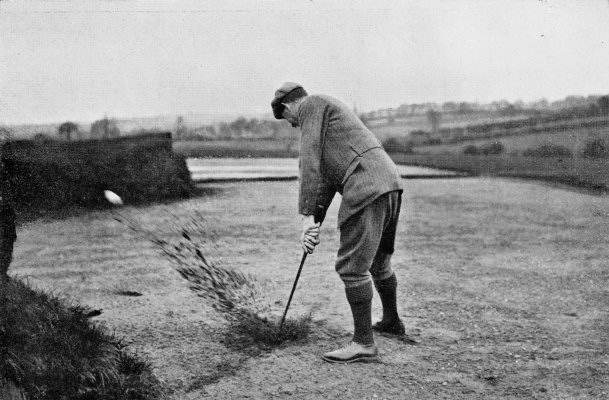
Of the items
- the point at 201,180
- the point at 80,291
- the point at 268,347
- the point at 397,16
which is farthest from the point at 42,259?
the point at 397,16

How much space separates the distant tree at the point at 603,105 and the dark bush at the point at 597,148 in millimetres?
306

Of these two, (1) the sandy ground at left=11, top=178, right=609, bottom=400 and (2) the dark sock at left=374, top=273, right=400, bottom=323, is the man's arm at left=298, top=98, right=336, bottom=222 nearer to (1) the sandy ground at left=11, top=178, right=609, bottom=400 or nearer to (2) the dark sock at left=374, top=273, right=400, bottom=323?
(2) the dark sock at left=374, top=273, right=400, bottom=323

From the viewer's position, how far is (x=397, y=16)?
4695mm

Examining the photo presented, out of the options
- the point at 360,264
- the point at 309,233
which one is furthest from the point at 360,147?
the point at 360,264

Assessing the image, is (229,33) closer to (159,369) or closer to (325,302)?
(325,302)

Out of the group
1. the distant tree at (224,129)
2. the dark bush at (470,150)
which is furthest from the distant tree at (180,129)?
the dark bush at (470,150)

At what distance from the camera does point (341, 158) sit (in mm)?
3490

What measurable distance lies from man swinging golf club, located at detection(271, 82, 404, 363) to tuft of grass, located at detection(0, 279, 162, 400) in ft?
3.99

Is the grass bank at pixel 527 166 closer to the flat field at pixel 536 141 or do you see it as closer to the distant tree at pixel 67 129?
the flat field at pixel 536 141

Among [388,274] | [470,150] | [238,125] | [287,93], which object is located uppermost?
[287,93]

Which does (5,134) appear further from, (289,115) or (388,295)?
(388,295)

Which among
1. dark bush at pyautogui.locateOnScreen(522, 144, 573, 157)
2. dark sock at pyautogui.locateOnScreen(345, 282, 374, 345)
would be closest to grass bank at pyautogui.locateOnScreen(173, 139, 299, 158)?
dark sock at pyautogui.locateOnScreen(345, 282, 374, 345)

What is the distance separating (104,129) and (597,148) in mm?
5149

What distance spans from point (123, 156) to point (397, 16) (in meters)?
2.79
